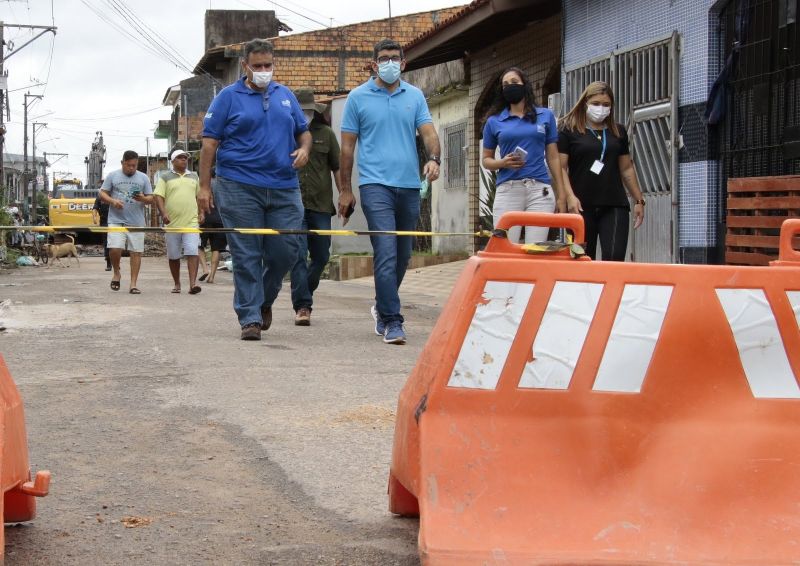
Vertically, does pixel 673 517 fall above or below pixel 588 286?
below

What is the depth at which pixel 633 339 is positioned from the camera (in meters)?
3.43

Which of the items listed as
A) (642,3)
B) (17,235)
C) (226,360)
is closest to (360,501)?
(226,360)

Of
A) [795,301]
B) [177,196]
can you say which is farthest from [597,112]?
[177,196]

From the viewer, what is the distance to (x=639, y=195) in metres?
9.02

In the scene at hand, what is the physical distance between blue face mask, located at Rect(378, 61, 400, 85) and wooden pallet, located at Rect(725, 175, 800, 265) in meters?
2.90

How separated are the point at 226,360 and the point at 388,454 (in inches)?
115

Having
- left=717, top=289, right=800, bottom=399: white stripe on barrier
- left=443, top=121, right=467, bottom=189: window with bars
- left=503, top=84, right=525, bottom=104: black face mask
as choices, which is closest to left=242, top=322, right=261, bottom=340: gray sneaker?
left=503, top=84, right=525, bottom=104: black face mask

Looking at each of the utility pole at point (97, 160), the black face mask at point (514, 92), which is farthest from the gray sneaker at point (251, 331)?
the utility pole at point (97, 160)

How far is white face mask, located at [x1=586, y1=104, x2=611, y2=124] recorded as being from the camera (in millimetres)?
8859

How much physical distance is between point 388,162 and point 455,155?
13690 millimetres

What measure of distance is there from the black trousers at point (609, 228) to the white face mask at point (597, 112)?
2.08 feet

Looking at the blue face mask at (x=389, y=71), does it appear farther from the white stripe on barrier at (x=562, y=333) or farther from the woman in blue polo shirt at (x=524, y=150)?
the white stripe on barrier at (x=562, y=333)

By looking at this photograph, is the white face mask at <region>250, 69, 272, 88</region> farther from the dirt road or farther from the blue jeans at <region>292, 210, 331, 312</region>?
the dirt road

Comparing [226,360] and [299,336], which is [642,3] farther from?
[226,360]
